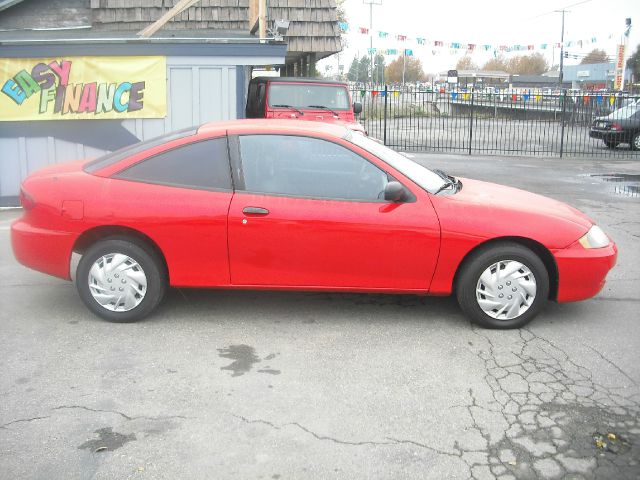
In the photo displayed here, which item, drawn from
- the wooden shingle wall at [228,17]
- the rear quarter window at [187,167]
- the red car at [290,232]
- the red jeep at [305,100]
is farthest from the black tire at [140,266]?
the wooden shingle wall at [228,17]

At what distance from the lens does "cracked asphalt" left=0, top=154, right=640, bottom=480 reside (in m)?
3.35

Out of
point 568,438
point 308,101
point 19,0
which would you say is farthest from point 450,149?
point 568,438

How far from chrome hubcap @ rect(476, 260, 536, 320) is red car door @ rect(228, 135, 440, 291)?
407mm

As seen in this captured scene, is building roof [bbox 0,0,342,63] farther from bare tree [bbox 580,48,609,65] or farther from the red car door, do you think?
bare tree [bbox 580,48,609,65]

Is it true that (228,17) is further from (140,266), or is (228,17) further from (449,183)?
(140,266)

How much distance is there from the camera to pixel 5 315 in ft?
17.5

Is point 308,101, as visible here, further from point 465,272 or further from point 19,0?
point 465,272

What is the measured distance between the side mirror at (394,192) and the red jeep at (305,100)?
7.61 meters

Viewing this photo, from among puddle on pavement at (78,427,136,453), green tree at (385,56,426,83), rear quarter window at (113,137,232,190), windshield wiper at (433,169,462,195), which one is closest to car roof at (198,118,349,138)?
rear quarter window at (113,137,232,190)

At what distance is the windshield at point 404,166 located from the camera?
520 cm

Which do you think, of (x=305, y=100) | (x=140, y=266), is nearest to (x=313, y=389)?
(x=140, y=266)

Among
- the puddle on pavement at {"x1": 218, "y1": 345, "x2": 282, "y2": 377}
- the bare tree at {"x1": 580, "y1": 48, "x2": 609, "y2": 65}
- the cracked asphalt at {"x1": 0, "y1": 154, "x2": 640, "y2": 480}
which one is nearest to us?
the cracked asphalt at {"x1": 0, "y1": 154, "x2": 640, "y2": 480}

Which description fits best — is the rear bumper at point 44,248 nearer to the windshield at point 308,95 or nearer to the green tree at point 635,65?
the windshield at point 308,95

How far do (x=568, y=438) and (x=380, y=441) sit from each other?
97cm
